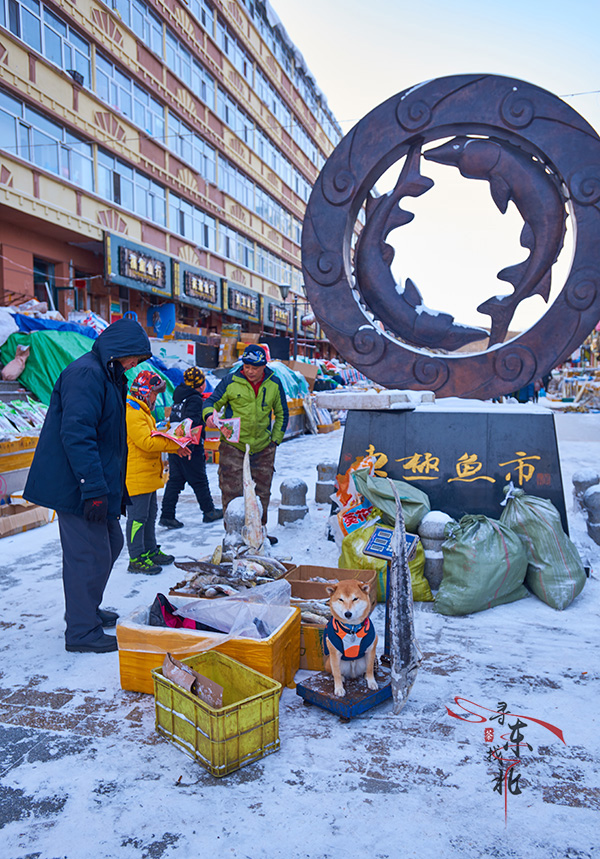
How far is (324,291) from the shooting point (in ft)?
15.1

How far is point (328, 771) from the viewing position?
6.82 ft

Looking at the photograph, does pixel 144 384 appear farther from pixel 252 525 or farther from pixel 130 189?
pixel 130 189

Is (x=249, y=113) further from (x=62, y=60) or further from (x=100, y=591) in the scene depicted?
(x=100, y=591)

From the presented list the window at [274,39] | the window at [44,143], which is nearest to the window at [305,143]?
the window at [274,39]

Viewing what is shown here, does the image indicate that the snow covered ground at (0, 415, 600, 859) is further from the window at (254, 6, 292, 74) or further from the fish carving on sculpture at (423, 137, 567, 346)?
the window at (254, 6, 292, 74)

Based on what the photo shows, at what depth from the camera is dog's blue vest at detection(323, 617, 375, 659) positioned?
244 centimetres

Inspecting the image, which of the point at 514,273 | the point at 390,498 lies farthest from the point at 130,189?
the point at 390,498

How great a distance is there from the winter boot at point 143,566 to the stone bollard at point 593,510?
3499 mm

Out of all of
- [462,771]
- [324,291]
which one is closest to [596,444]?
[324,291]

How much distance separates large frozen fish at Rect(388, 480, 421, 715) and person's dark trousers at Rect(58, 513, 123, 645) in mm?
1595

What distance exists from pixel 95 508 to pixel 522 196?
3637mm

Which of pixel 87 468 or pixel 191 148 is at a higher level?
pixel 191 148

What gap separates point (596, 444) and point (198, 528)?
29.7 feet

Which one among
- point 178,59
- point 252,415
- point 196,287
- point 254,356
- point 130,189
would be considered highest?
point 178,59
